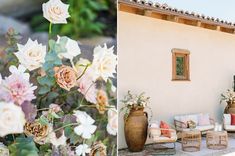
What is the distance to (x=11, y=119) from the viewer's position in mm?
1646

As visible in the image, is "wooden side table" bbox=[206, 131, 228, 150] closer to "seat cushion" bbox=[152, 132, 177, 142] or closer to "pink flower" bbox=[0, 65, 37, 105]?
"seat cushion" bbox=[152, 132, 177, 142]

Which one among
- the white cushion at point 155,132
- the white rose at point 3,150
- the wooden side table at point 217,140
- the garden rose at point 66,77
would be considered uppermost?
the garden rose at point 66,77

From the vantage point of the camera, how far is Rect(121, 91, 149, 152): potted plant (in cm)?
737

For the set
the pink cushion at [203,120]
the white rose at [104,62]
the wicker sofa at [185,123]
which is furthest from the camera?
the pink cushion at [203,120]

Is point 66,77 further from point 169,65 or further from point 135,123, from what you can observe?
point 169,65

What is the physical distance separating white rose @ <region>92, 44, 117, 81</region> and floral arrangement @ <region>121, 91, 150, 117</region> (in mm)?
5345

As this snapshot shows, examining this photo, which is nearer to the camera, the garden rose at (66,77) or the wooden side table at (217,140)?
the garden rose at (66,77)

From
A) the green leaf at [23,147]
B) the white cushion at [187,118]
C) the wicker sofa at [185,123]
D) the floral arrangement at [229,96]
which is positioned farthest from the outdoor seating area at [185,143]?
the green leaf at [23,147]

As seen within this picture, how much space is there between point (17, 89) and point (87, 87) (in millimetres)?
492

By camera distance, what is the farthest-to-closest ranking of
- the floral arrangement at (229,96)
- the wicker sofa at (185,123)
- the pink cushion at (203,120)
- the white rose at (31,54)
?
the floral arrangement at (229,96)
the pink cushion at (203,120)
the wicker sofa at (185,123)
the white rose at (31,54)

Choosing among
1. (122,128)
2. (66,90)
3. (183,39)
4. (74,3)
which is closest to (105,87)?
(66,90)

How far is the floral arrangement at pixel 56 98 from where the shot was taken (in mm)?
1671

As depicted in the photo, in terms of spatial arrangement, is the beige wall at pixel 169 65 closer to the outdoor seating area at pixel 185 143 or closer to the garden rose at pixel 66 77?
the outdoor seating area at pixel 185 143

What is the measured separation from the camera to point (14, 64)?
169 centimetres
